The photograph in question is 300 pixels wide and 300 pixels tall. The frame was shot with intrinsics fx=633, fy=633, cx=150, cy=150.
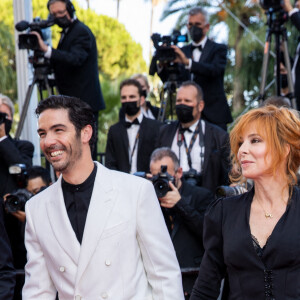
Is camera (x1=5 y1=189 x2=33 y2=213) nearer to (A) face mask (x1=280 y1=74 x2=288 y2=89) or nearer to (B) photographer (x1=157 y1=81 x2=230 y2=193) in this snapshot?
(B) photographer (x1=157 y1=81 x2=230 y2=193)

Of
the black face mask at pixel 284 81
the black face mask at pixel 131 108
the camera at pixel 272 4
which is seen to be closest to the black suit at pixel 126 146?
the black face mask at pixel 131 108

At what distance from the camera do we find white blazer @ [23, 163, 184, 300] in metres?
2.64

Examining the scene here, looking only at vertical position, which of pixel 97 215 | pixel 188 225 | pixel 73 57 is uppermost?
pixel 73 57

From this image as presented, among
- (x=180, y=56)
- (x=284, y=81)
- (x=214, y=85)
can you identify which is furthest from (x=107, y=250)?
(x=284, y=81)

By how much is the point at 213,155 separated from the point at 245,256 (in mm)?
2474

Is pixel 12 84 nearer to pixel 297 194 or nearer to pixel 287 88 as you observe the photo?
pixel 287 88

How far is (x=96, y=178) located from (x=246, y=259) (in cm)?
78

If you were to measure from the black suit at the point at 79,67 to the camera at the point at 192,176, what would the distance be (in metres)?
1.38

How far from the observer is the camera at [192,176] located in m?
4.63

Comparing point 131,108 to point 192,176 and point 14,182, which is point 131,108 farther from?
point 14,182

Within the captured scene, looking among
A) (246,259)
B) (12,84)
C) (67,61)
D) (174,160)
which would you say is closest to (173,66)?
(67,61)

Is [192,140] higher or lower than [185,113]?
lower

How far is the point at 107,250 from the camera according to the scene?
8.74 feet

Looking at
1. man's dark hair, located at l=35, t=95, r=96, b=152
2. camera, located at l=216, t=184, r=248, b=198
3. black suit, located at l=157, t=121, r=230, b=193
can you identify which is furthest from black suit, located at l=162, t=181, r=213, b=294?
Result: man's dark hair, located at l=35, t=95, r=96, b=152
